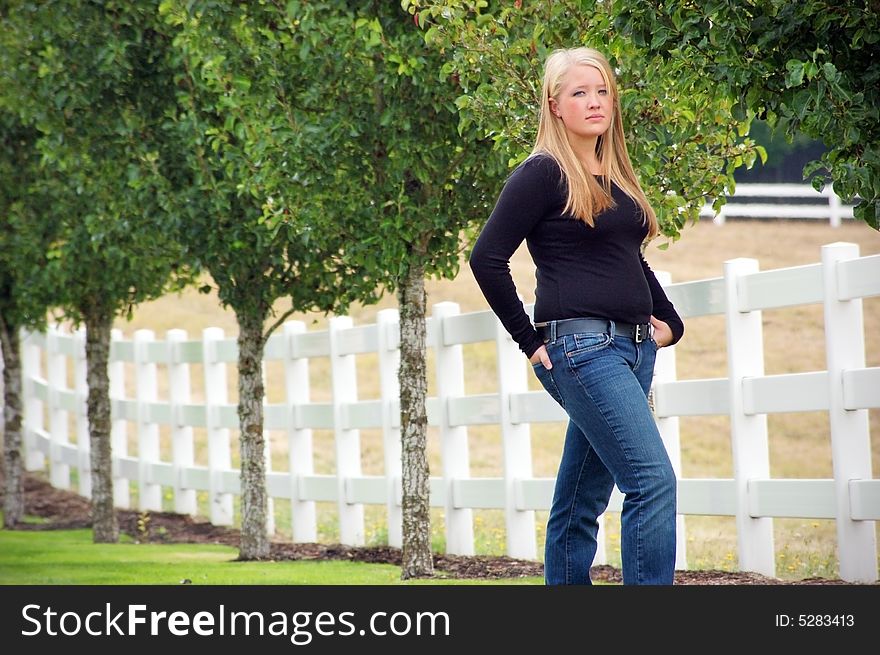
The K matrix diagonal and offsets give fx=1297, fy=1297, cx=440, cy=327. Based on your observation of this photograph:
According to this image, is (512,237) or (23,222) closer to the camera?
(512,237)

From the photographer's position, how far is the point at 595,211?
14.0 feet

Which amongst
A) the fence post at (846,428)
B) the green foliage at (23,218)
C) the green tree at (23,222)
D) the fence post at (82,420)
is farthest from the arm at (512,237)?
the fence post at (82,420)

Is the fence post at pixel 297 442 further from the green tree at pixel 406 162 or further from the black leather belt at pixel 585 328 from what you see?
the black leather belt at pixel 585 328

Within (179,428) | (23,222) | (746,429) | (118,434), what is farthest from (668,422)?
(118,434)

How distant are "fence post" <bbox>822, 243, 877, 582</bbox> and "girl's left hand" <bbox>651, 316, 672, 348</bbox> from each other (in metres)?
2.44

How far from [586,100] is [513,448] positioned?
17.3ft

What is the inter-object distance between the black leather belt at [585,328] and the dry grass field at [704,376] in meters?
3.79

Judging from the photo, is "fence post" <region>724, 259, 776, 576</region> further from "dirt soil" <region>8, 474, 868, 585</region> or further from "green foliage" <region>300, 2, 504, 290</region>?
"green foliage" <region>300, 2, 504, 290</region>

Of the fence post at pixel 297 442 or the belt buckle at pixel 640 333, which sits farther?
the fence post at pixel 297 442

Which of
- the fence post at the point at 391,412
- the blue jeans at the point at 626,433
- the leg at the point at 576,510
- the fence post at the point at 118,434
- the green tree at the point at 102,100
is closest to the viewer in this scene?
the blue jeans at the point at 626,433

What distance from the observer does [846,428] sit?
684 cm

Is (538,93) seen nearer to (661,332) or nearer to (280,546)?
(661,332)

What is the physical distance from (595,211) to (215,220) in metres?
5.55

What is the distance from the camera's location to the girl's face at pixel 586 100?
171 inches
